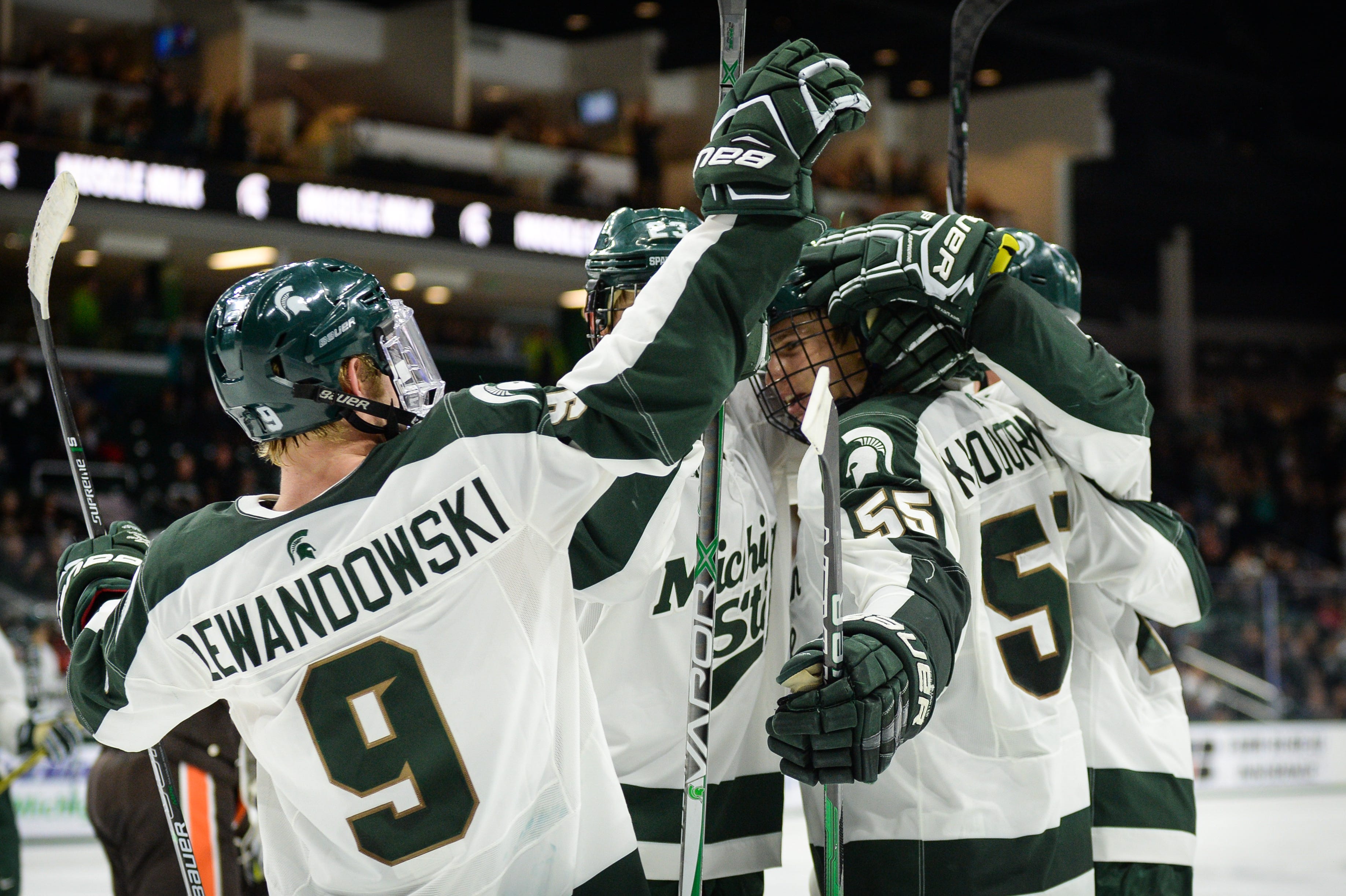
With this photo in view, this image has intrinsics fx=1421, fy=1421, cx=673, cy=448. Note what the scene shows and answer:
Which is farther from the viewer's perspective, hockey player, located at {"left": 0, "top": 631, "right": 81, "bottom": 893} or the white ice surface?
the white ice surface

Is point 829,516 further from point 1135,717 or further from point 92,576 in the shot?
point 1135,717

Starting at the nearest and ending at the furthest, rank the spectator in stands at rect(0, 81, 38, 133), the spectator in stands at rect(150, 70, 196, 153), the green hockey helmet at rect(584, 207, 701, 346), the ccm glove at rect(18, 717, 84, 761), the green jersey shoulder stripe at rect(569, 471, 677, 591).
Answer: the green jersey shoulder stripe at rect(569, 471, 677, 591)
the green hockey helmet at rect(584, 207, 701, 346)
the ccm glove at rect(18, 717, 84, 761)
the spectator in stands at rect(0, 81, 38, 133)
the spectator in stands at rect(150, 70, 196, 153)

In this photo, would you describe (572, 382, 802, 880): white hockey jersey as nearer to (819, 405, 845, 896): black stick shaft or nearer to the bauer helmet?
the bauer helmet

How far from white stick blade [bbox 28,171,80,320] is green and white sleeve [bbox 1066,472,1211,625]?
5.28ft

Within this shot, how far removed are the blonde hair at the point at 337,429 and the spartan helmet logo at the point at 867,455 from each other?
2.12 feet

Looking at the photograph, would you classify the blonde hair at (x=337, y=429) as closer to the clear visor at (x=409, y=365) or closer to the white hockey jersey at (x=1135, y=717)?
the clear visor at (x=409, y=365)

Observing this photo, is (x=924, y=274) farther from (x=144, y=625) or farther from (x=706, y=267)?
(x=144, y=625)

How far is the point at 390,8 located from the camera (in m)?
16.1

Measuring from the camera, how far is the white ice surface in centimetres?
607

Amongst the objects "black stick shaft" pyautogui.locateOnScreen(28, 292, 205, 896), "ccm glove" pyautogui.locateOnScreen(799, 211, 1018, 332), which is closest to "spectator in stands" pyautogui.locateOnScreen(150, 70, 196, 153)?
"black stick shaft" pyautogui.locateOnScreen(28, 292, 205, 896)

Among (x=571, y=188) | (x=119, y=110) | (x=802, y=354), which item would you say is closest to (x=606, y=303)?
(x=802, y=354)

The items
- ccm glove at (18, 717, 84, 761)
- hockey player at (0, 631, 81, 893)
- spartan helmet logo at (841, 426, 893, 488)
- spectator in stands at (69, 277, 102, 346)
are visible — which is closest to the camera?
spartan helmet logo at (841, 426, 893, 488)

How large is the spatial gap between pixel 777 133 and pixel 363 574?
64 cm

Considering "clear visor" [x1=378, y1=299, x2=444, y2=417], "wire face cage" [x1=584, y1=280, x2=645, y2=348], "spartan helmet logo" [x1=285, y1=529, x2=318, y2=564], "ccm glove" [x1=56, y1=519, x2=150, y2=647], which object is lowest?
"ccm glove" [x1=56, y1=519, x2=150, y2=647]
